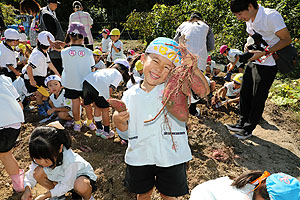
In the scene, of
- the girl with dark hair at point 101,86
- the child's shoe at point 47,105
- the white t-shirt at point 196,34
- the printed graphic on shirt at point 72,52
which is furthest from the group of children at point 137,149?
the child's shoe at point 47,105

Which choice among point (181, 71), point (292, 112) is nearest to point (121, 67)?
point (181, 71)

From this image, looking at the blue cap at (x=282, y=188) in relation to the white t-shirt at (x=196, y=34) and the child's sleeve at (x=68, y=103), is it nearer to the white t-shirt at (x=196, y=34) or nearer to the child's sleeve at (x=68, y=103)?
the white t-shirt at (x=196, y=34)

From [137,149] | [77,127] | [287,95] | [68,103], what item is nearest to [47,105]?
[68,103]

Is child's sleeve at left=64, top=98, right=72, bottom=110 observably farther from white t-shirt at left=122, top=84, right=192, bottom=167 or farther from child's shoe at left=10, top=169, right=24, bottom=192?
white t-shirt at left=122, top=84, right=192, bottom=167

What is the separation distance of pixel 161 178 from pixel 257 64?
2.26 meters

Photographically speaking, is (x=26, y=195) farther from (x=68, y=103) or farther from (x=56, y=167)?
(x=68, y=103)

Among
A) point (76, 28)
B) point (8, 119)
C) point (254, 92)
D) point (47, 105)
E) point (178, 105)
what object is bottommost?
point (47, 105)

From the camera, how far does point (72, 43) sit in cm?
337

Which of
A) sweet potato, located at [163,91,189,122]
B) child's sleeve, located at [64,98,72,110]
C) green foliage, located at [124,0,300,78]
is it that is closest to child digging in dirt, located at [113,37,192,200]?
sweet potato, located at [163,91,189,122]

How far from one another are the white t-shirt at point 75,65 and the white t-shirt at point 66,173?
1449mm

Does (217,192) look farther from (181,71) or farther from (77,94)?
(77,94)

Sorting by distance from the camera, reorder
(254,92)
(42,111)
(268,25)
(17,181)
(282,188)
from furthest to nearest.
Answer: (42,111)
(254,92)
(268,25)
(17,181)
(282,188)

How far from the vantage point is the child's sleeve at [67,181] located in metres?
2.07

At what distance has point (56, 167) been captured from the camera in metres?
2.13
